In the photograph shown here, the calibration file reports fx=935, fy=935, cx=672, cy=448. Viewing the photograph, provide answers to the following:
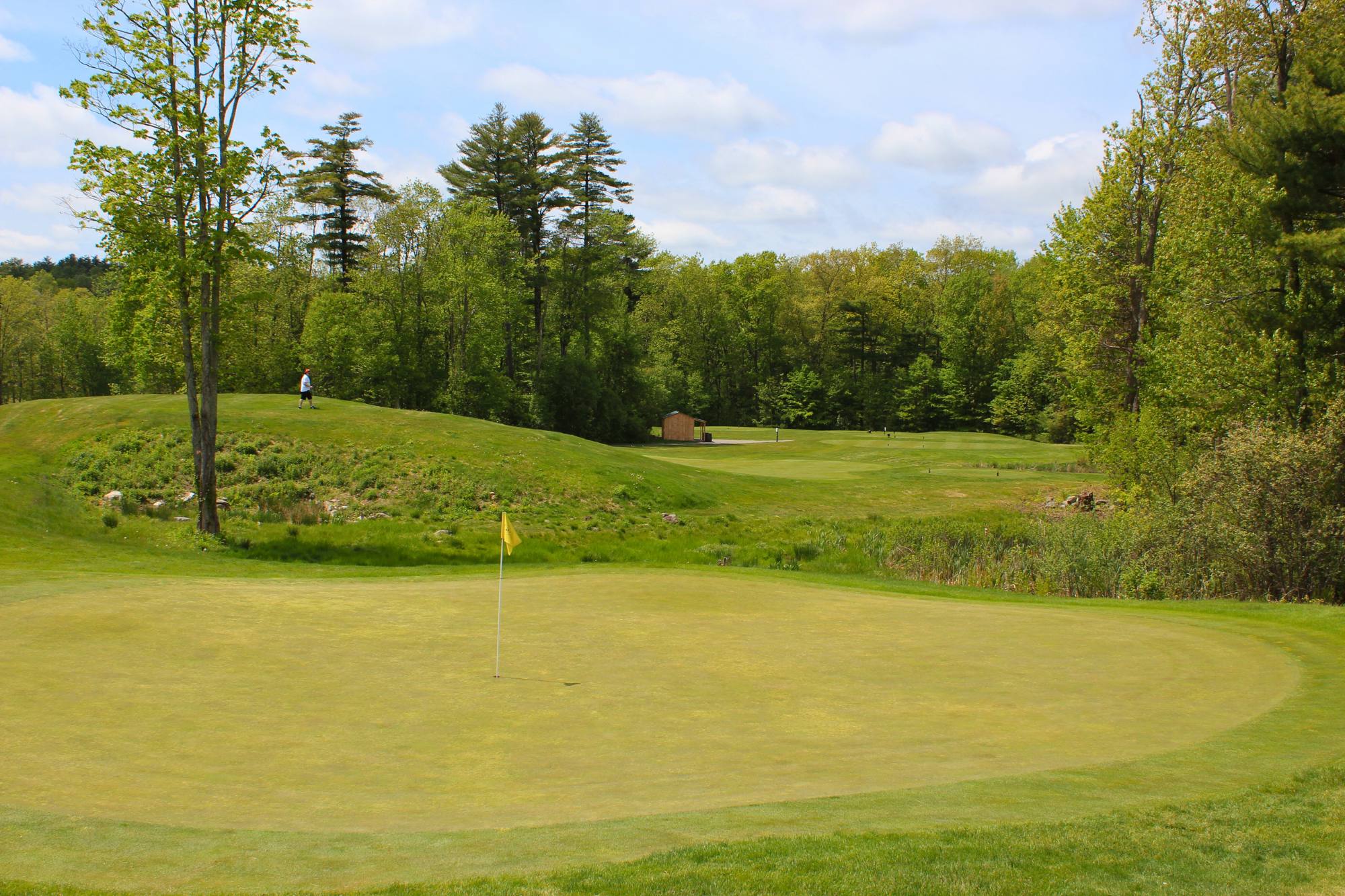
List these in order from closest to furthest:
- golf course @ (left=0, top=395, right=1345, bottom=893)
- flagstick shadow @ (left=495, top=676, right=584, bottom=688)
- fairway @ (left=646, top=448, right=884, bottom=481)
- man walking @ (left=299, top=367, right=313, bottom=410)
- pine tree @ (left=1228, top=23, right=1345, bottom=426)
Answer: golf course @ (left=0, top=395, right=1345, bottom=893) < flagstick shadow @ (left=495, top=676, right=584, bottom=688) < pine tree @ (left=1228, top=23, right=1345, bottom=426) < man walking @ (left=299, top=367, right=313, bottom=410) < fairway @ (left=646, top=448, right=884, bottom=481)

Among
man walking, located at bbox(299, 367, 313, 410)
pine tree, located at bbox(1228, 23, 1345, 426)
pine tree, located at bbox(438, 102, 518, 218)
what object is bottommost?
man walking, located at bbox(299, 367, 313, 410)

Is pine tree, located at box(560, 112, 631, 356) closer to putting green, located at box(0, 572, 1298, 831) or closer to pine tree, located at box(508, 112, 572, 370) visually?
pine tree, located at box(508, 112, 572, 370)

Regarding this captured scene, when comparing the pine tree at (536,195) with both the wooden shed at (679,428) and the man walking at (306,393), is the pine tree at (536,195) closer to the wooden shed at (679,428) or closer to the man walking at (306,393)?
the wooden shed at (679,428)

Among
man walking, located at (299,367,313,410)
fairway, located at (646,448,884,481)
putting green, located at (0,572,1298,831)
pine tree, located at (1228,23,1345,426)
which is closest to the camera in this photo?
putting green, located at (0,572,1298,831)

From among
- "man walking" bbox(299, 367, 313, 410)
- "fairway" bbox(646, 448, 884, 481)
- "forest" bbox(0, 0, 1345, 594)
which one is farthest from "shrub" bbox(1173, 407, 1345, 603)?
"man walking" bbox(299, 367, 313, 410)

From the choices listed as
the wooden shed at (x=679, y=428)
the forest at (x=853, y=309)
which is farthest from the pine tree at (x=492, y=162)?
the wooden shed at (x=679, y=428)

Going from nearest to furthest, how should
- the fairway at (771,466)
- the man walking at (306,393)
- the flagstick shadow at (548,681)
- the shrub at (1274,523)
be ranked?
→ the flagstick shadow at (548,681), the shrub at (1274,523), the man walking at (306,393), the fairway at (771,466)

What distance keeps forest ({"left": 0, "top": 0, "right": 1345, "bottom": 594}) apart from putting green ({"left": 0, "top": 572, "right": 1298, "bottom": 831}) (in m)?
12.1

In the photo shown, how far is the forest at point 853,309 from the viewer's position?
25.1m

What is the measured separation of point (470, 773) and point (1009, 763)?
461cm

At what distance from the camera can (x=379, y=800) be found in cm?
695

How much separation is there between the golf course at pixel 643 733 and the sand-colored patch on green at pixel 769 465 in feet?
84.1

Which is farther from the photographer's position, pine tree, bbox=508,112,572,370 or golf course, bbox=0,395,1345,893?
pine tree, bbox=508,112,572,370

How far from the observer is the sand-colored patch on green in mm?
45875
